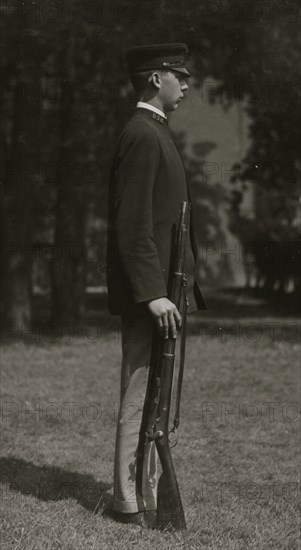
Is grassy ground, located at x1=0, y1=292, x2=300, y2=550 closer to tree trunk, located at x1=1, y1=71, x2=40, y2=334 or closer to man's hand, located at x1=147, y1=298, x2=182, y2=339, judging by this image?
man's hand, located at x1=147, y1=298, x2=182, y2=339

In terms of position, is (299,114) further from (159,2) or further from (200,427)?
(200,427)

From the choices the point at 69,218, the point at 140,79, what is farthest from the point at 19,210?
the point at 140,79

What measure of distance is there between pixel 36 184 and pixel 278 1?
4.99 metres

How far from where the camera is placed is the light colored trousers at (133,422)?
4.98m

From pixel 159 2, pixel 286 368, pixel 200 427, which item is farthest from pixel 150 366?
pixel 159 2

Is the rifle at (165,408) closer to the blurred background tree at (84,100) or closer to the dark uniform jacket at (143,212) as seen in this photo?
the dark uniform jacket at (143,212)

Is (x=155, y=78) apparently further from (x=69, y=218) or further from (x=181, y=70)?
(x=69, y=218)

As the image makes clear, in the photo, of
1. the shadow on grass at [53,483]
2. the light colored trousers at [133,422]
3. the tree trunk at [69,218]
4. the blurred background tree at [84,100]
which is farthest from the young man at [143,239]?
the tree trunk at [69,218]

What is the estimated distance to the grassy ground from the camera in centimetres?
500

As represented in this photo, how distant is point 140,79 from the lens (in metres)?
5.06

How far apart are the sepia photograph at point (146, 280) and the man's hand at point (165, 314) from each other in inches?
0.4

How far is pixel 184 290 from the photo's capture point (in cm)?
496

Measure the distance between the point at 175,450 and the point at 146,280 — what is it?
307cm

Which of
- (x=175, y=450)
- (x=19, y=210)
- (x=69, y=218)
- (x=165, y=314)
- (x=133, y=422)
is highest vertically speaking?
(x=165, y=314)
